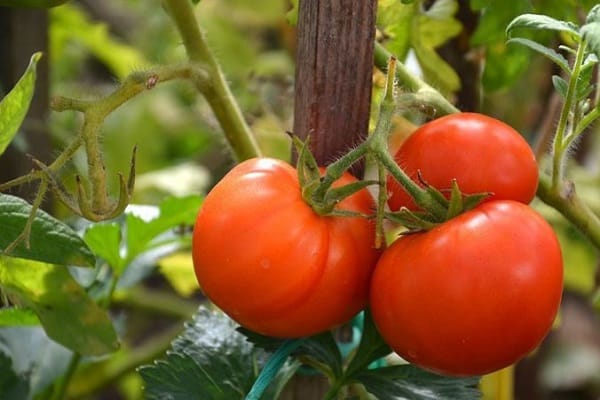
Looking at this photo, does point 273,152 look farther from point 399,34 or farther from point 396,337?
point 396,337

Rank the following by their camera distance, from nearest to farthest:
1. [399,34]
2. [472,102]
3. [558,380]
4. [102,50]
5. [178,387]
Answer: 1. [178,387]
2. [399,34]
3. [472,102]
4. [102,50]
5. [558,380]

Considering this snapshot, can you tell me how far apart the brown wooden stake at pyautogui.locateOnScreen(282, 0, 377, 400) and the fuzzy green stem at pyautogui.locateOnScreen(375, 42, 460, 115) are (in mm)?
31

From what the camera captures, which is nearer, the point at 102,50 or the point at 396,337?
the point at 396,337

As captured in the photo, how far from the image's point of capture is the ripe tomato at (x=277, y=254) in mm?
590

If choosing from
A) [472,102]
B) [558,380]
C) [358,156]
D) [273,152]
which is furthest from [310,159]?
[558,380]

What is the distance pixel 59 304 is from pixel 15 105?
0.56ft

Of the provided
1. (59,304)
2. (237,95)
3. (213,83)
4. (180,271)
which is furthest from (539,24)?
(237,95)

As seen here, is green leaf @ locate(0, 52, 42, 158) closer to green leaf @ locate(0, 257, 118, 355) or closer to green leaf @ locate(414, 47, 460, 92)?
green leaf @ locate(0, 257, 118, 355)

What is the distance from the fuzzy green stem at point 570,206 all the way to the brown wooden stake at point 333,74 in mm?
138

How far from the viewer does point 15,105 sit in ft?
2.11

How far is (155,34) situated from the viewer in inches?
81.8

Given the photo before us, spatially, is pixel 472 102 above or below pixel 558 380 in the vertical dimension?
above

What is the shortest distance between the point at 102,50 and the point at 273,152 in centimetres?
68

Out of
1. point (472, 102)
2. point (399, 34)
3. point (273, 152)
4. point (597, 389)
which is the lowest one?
point (597, 389)
